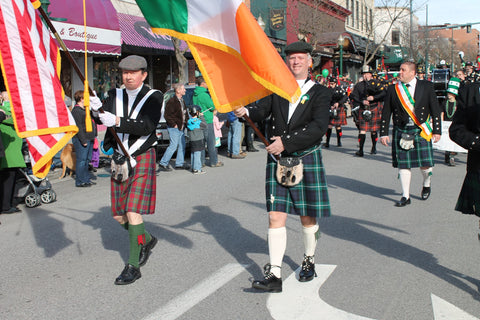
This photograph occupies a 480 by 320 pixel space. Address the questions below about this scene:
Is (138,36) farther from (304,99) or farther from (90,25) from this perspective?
(304,99)

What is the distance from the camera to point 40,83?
4020mm

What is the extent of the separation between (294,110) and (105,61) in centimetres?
1632

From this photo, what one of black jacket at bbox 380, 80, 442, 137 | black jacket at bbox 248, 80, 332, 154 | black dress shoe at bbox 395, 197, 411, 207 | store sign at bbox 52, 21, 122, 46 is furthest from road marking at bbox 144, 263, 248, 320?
store sign at bbox 52, 21, 122, 46

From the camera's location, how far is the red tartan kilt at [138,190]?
471 centimetres

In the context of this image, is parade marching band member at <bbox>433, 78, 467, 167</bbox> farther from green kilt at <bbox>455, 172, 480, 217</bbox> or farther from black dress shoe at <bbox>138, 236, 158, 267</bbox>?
black dress shoe at <bbox>138, 236, 158, 267</bbox>

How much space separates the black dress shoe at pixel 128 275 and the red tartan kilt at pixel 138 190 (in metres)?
0.48

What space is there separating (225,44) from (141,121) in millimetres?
1036

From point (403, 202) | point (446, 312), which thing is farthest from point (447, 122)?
point (446, 312)

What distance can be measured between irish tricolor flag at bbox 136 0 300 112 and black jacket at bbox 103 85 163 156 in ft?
2.25

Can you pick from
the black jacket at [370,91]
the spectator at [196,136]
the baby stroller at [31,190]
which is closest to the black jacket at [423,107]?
the spectator at [196,136]

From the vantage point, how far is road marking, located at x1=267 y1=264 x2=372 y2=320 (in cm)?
390

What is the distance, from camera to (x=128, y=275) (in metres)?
4.62

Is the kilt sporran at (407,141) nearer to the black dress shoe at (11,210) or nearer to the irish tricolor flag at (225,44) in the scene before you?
the irish tricolor flag at (225,44)

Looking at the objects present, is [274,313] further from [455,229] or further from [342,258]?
[455,229]
